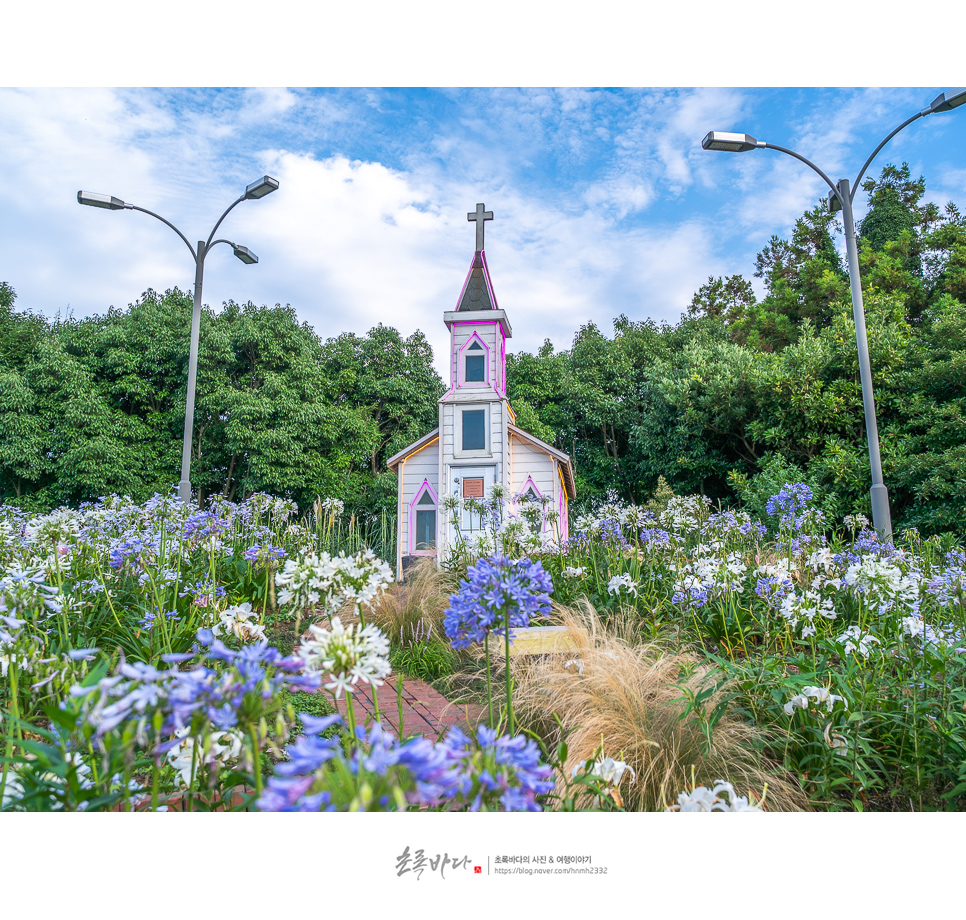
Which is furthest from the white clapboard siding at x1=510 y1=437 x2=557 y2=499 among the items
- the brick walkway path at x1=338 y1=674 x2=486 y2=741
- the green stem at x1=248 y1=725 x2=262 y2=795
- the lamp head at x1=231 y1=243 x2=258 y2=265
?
the green stem at x1=248 y1=725 x2=262 y2=795

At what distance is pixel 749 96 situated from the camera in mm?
2109

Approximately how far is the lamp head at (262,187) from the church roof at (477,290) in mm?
8237

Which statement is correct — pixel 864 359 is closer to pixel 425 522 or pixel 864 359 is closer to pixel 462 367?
pixel 462 367

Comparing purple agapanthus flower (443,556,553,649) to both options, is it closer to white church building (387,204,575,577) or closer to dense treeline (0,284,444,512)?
white church building (387,204,575,577)

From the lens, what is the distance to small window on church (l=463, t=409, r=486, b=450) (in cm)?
1113

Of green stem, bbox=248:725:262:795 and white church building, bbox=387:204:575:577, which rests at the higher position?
white church building, bbox=387:204:575:577

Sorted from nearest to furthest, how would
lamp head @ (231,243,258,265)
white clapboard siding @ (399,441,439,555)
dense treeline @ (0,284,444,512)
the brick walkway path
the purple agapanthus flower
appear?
the purple agapanthus flower → the brick walkway path → lamp head @ (231,243,258,265) → white clapboard siding @ (399,441,439,555) → dense treeline @ (0,284,444,512)

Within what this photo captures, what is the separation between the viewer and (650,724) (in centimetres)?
239

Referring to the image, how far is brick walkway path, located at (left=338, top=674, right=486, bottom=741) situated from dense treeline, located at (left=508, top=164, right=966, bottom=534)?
7.94 meters

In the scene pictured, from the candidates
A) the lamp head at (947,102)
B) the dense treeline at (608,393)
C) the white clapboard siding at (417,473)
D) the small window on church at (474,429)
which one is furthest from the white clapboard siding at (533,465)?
the lamp head at (947,102)

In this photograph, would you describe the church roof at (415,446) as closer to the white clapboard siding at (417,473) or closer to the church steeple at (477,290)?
the white clapboard siding at (417,473)

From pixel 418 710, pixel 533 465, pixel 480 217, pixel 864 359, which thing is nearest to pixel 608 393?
pixel 533 465
